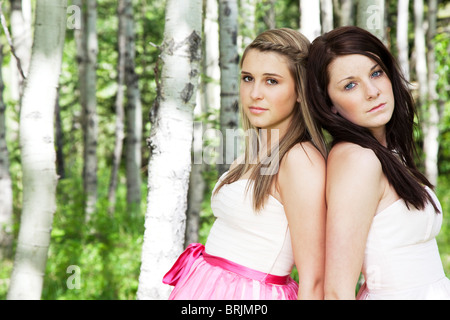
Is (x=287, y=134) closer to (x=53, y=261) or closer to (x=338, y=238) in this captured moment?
(x=338, y=238)

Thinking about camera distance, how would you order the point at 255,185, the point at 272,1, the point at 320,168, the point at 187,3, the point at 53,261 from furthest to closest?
the point at 272,1 → the point at 53,261 → the point at 187,3 → the point at 255,185 → the point at 320,168

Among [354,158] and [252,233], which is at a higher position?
[354,158]

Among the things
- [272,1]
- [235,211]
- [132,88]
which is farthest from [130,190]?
[235,211]

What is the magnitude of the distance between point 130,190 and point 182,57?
6.37 metres

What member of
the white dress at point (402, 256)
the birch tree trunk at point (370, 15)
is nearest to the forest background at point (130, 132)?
the birch tree trunk at point (370, 15)

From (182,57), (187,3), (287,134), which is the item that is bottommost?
(287,134)

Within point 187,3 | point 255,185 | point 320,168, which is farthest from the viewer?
point 187,3

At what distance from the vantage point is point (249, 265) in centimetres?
205

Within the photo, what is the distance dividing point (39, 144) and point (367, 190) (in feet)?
6.58

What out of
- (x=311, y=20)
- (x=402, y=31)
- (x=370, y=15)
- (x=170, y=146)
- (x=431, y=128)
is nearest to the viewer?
(x=170, y=146)

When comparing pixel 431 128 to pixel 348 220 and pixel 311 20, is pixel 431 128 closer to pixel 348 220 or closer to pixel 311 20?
pixel 311 20

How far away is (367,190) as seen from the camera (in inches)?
69.7

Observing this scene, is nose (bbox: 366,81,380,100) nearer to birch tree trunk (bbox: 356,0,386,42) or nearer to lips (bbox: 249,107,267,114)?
lips (bbox: 249,107,267,114)

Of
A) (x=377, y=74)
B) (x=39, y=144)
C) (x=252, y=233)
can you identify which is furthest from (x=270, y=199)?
(x=39, y=144)
